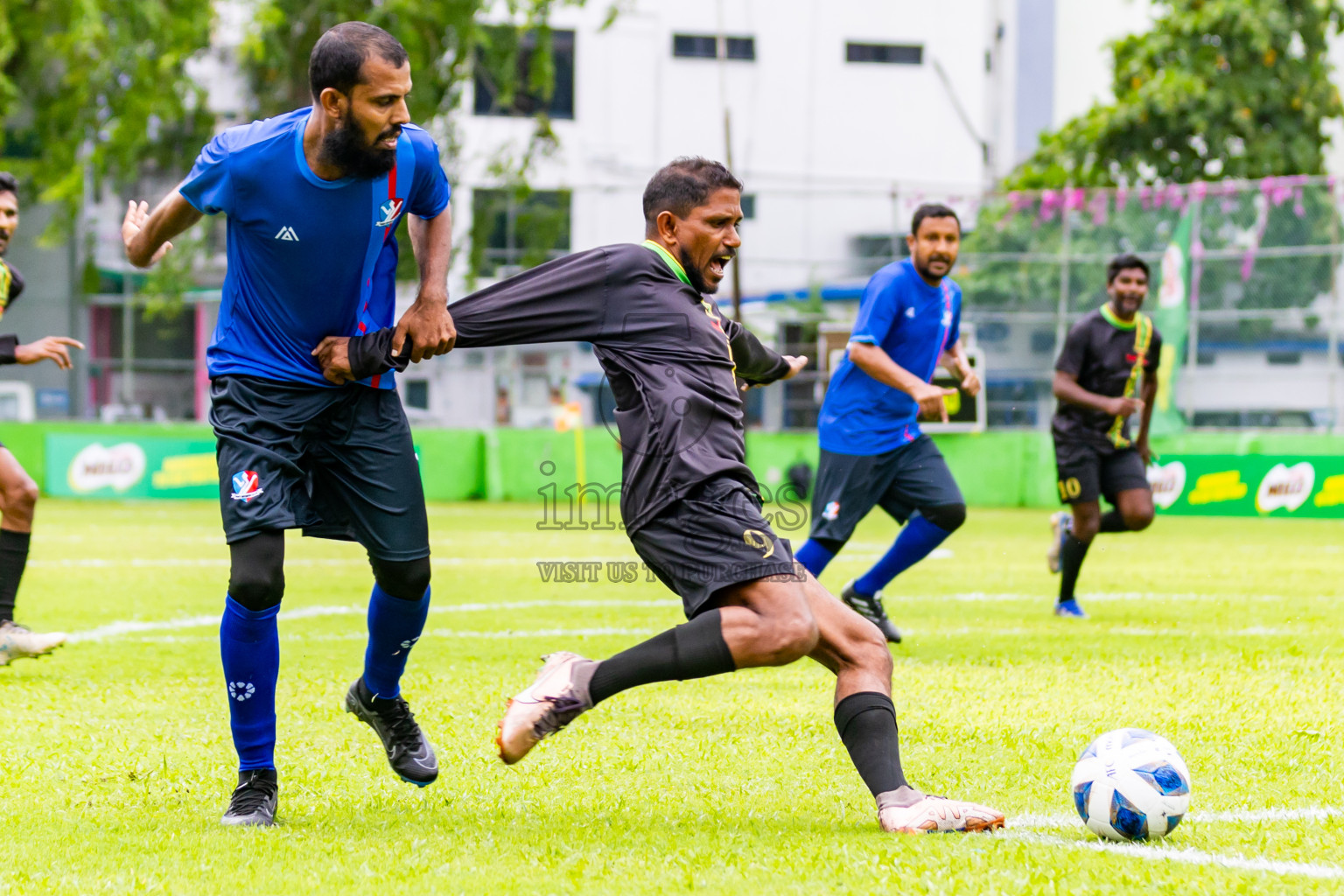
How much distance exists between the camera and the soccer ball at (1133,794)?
3.41 metres

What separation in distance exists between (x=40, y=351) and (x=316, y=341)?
3273 millimetres

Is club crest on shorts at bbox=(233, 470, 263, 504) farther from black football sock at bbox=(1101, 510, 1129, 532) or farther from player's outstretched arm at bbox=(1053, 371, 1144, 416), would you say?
black football sock at bbox=(1101, 510, 1129, 532)

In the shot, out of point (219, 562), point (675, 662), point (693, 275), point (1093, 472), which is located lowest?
point (219, 562)

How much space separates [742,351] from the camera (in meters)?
4.13

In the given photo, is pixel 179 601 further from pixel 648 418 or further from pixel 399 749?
pixel 648 418

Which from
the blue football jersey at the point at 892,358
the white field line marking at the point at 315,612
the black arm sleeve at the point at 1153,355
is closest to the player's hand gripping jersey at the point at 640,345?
the blue football jersey at the point at 892,358

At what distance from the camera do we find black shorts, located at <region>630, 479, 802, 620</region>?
361cm

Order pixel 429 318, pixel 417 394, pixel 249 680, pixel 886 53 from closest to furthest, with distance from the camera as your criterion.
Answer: pixel 429 318
pixel 249 680
pixel 417 394
pixel 886 53

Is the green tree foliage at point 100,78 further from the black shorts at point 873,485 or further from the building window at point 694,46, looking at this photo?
the black shorts at point 873,485

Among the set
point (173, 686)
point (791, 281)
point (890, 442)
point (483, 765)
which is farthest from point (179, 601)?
point (791, 281)

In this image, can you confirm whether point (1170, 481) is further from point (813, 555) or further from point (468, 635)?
point (468, 635)

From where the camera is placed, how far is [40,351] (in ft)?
21.5

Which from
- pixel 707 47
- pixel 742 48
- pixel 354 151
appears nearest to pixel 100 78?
pixel 707 47

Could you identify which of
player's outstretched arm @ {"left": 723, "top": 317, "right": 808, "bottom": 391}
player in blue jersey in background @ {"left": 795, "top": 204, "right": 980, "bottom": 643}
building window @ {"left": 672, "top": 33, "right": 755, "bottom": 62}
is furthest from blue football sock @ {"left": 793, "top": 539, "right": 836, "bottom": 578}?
building window @ {"left": 672, "top": 33, "right": 755, "bottom": 62}
